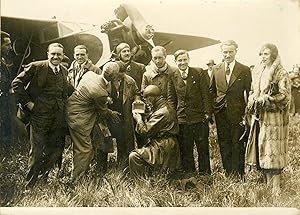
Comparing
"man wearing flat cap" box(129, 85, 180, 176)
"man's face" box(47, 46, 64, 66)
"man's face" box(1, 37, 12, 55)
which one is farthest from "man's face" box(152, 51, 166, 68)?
"man's face" box(1, 37, 12, 55)

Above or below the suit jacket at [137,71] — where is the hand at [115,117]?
below

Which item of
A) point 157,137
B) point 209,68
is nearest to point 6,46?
point 157,137

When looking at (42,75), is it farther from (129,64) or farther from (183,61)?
(183,61)

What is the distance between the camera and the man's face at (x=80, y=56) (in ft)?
7.68

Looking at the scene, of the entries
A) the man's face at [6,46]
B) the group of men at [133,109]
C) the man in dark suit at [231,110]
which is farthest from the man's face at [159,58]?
the man's face at [6,46]

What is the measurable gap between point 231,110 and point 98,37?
2.27 ft

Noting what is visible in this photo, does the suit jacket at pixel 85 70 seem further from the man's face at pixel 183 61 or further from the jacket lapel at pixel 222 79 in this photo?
the jacket lapel at pixel 222 79

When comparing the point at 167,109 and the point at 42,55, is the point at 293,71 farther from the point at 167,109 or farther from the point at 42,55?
the point at 42,55

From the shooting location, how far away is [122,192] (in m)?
2.31

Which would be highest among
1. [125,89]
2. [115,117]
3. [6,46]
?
[6,46]

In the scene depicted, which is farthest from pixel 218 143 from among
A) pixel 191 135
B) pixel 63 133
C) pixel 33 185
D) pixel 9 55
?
pixel 9 55

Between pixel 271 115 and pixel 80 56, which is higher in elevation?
pixel 80 56

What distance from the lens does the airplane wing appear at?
236 cm

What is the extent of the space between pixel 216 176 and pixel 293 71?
Answer: 605 mm
